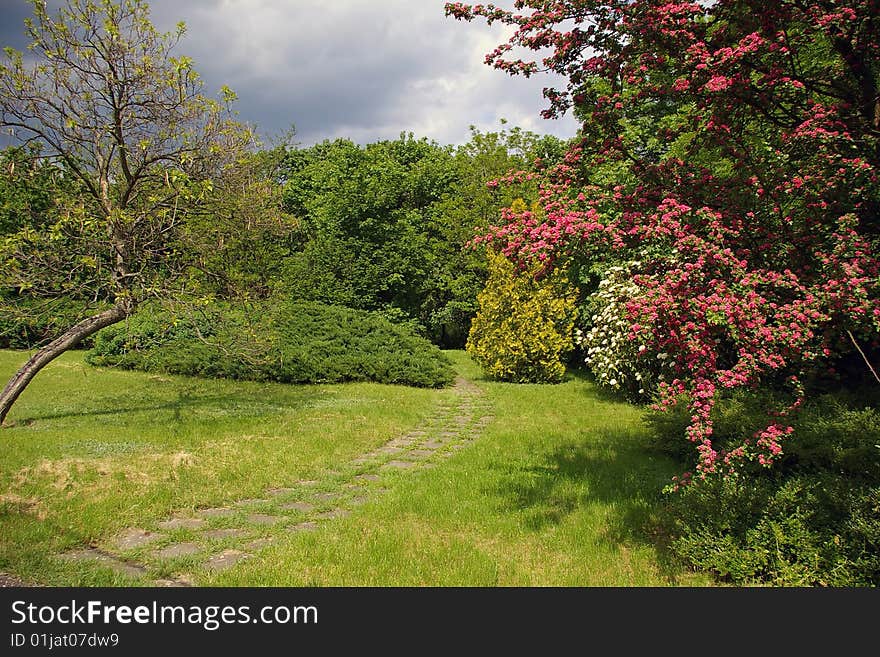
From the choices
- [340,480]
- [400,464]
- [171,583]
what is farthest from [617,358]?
[171,583]

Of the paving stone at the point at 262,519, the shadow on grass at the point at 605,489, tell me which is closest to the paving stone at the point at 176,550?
the paving stone at the point at 262,519

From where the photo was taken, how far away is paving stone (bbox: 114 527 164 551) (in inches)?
195

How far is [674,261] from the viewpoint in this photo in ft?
13.3

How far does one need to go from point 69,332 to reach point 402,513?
22.3 feet

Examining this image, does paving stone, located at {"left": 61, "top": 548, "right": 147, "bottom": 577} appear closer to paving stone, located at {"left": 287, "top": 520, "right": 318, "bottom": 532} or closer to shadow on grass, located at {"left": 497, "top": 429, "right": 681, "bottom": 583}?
paving stone, located at {"left": 287, "top": 520, "right": 318, "bottom": 532}

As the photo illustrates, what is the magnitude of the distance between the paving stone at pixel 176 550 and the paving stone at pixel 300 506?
44.8 inches

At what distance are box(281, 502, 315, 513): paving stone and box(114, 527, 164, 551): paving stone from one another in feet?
4.10

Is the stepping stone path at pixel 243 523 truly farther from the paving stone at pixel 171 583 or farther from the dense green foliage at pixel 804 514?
the dense green foliage at pixel 804 514

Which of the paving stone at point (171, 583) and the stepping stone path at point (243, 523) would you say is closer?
the paving stone at point (171, 583)

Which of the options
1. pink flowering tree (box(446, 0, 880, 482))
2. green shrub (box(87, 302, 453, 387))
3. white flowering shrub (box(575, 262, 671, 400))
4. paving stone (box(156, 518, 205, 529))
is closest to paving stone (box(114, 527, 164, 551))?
paving stone (box(156, 518, 205, 529))

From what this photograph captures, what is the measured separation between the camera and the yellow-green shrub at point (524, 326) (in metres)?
15.1

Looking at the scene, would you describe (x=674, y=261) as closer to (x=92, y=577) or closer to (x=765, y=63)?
(x=765, y=63)

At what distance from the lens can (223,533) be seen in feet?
17.3
